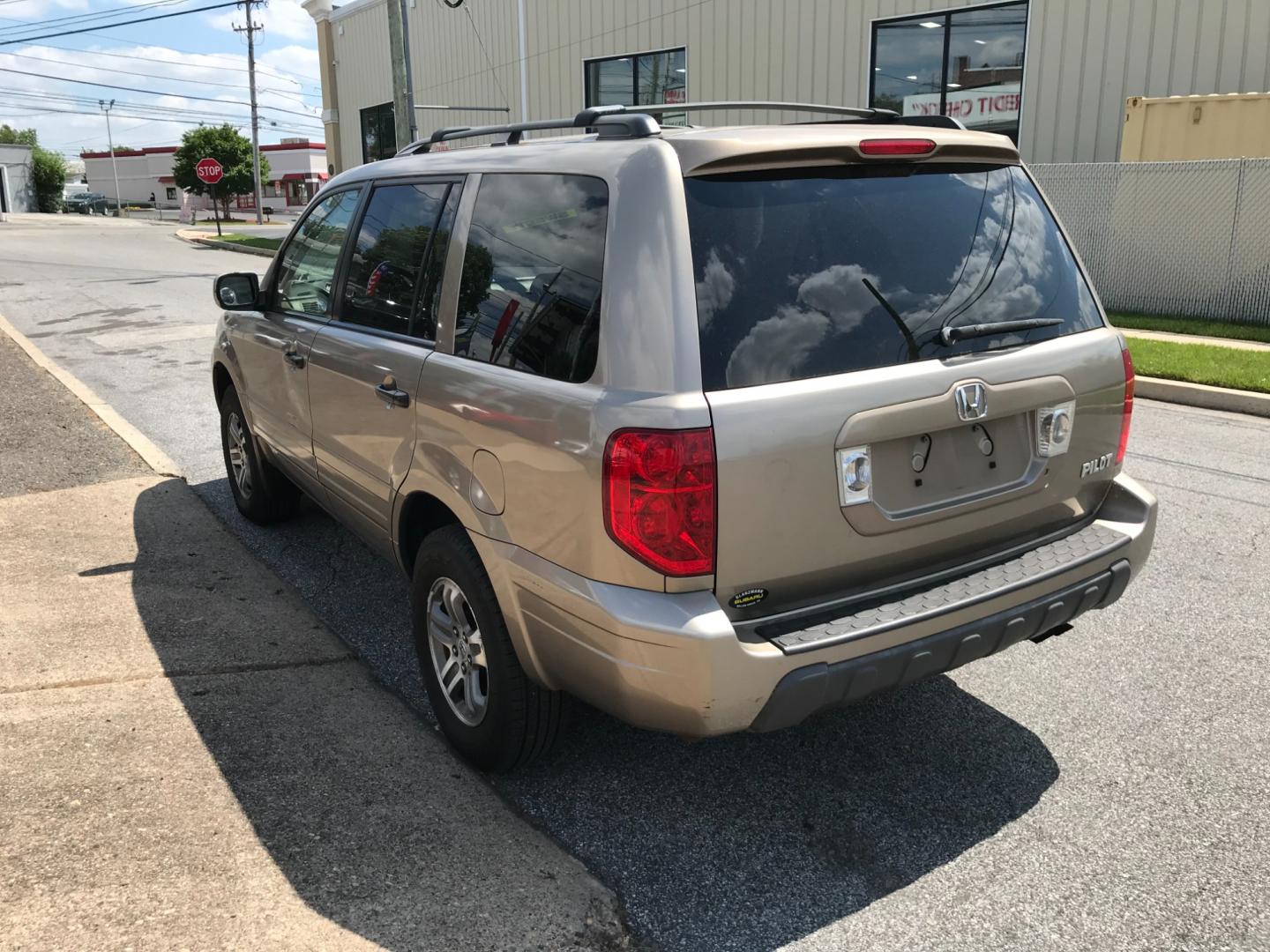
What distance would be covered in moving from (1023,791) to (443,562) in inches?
73.8

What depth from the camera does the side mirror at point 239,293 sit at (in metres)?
5.00

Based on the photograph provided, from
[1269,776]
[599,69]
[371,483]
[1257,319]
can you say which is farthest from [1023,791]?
[599,69]

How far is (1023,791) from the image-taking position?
3.19 metres

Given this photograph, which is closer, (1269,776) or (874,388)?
(874,388)

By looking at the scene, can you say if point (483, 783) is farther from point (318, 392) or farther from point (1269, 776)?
point (1269, 776)

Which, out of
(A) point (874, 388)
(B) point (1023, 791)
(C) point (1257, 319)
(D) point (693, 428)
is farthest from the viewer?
(C) point (1257, 319)

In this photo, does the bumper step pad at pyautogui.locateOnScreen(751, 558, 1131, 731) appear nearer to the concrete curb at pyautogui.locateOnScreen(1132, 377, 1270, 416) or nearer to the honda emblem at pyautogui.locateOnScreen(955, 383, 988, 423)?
the honda emblem at pyautogui.locateOnScreen(955, 383, 988, 423)

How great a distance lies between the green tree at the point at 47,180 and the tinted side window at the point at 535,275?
93970 millimetres

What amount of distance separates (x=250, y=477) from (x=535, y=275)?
3222mm

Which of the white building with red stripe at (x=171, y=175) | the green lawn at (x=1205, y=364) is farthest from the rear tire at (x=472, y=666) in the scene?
the white building with red stripe at (x=171, y=175)

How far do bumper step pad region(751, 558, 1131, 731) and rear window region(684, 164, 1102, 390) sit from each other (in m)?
0.73

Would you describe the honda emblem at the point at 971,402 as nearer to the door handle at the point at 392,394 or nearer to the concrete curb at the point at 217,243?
the door handle at the point at 392,394

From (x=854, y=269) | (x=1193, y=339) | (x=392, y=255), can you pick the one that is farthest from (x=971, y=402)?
(x=1193, y=339)

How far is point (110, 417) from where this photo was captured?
26.6 feet
